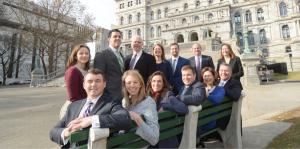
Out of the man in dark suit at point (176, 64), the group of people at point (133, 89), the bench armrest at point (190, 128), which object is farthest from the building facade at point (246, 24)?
the bench armrest at point (190, 128)

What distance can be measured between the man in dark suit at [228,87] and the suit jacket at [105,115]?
8.77 ft

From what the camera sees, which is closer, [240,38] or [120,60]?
[120,60]

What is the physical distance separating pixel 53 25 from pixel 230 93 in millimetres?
37350

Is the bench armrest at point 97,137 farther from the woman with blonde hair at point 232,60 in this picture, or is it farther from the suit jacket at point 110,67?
the woman with blonde hair at point 232,60

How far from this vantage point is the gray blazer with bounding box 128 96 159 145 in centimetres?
279

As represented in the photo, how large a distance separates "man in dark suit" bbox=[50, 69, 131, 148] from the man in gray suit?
1.50m

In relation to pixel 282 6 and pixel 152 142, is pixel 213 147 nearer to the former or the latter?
pixel 152 142

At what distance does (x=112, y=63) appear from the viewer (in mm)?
4555

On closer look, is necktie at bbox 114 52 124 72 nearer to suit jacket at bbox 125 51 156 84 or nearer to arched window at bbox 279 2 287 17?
suit jacket at bbox 125 51 156 84

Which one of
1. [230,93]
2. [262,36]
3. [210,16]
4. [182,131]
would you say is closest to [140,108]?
[182,131]

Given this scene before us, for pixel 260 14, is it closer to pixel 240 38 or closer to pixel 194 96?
pixel 240 38

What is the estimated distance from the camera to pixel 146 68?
4.92 m

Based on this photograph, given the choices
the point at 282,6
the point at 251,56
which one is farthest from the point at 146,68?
the point at 282,6

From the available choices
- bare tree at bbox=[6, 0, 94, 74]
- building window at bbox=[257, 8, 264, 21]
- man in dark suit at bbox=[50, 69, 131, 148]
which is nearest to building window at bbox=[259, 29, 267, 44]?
building window at bbox=[257, 8, 264, 21]
